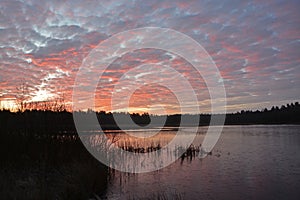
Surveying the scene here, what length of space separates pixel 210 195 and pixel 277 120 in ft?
305

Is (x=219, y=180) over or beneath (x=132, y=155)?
beneath

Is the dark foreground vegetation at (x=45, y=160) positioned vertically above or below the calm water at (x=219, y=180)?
above

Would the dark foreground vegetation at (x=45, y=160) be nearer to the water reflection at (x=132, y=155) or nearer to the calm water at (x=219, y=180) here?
the water reflection at (x=132, y=155)

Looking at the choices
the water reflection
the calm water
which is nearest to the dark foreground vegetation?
the water reflection

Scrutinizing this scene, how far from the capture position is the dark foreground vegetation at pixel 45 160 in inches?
330

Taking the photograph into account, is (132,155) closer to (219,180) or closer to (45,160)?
(219,180)

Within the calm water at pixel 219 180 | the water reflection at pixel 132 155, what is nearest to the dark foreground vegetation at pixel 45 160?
the water reflection at pixel 132 155

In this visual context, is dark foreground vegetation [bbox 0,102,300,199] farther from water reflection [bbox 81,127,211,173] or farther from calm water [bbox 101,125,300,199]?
calm water [bbox 101,125,300,199]

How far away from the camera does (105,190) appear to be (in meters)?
10.8

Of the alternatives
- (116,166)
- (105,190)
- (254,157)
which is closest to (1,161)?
(105,190)

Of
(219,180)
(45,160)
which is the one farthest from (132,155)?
(45,160)

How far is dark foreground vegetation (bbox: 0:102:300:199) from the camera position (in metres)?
8.38

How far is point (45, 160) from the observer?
10.2 m

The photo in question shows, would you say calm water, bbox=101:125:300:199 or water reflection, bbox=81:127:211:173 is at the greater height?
water reflection, bbox=81:127:211:173
